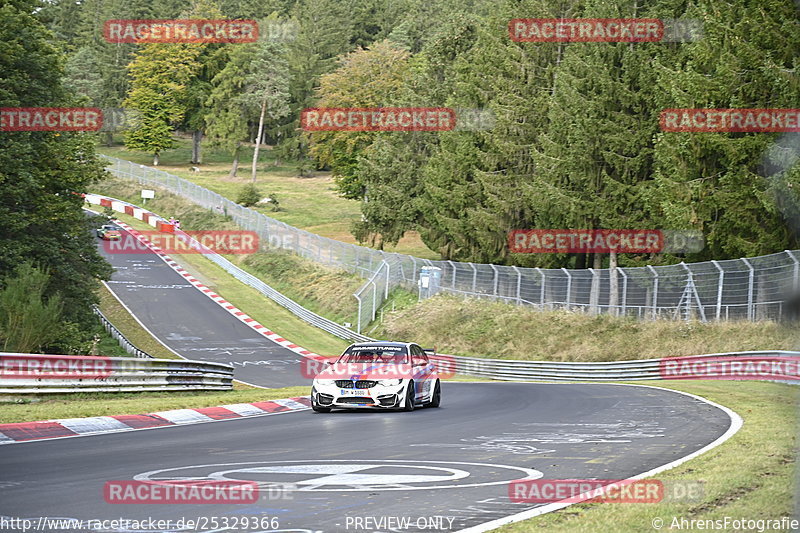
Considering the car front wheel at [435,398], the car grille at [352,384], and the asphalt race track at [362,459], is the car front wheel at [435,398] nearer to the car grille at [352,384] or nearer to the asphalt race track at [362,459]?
the asphalt race track at [362,459]

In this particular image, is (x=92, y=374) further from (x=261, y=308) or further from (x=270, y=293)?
(x=270, y=293)

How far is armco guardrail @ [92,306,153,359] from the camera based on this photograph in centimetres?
3912

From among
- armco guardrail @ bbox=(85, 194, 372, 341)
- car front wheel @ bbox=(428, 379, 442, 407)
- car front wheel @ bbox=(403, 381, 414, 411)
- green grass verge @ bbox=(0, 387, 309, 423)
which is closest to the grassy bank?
armco guardrail @ bbox=(85, 194, 372, 341)

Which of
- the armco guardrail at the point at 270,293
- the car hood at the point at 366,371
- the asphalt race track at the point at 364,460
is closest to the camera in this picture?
the asphalt race track at the point at 364,460

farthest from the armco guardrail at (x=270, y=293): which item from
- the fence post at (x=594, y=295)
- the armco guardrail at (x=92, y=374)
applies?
the armco guardrail at (x=92, y=374)

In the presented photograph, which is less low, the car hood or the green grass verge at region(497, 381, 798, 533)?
the green grass verge at region(497, 381, 798, 533)

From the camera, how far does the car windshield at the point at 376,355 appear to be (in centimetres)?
1919

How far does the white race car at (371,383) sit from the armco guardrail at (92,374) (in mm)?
4699

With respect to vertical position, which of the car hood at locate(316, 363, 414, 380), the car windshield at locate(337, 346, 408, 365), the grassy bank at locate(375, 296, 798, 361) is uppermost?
the car windshield at locate(337, 346, 408, 365)

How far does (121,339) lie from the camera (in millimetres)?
41594

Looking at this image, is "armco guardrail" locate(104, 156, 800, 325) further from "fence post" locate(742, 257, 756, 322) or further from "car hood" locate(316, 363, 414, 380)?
"car hood" locate(316, 363, 414, 380)

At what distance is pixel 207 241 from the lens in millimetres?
72812

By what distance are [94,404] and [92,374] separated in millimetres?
2048

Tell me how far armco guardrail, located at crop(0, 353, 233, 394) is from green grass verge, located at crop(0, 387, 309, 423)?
0.47 ft
